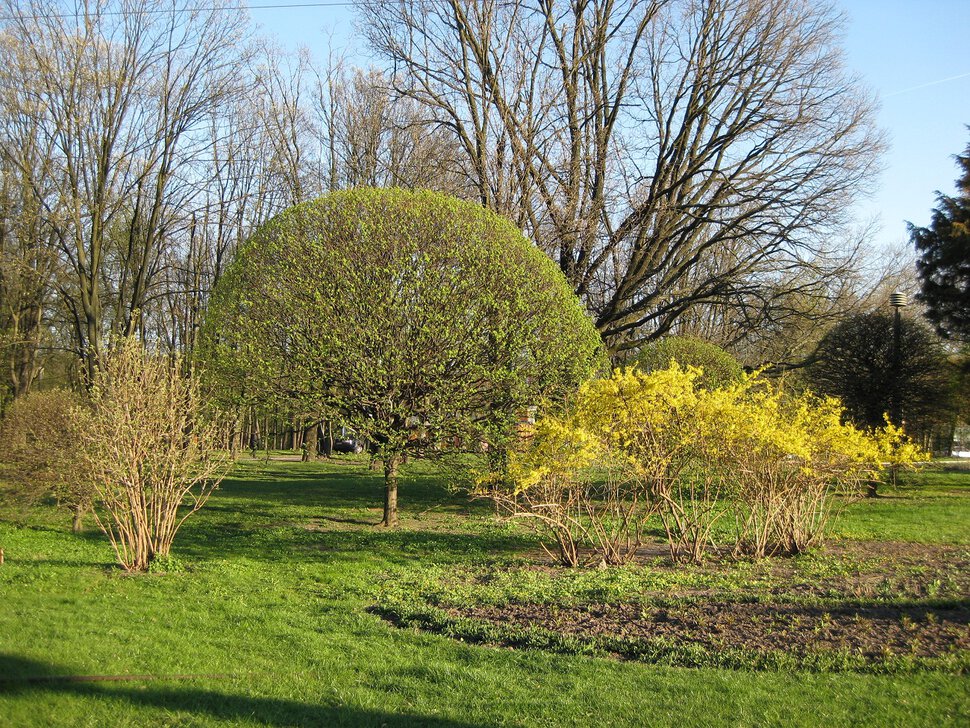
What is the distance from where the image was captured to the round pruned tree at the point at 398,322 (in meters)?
11.1

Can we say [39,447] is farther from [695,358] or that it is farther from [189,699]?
[695,358]

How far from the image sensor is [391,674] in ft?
17.2

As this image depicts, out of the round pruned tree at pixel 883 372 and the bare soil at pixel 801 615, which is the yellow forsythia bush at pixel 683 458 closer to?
the bare soil at pixel 801 615

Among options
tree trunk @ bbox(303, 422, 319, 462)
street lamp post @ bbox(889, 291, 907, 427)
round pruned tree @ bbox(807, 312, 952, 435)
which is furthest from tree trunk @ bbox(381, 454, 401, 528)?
tree trunk @ bbox(303, 422, 319, 462)

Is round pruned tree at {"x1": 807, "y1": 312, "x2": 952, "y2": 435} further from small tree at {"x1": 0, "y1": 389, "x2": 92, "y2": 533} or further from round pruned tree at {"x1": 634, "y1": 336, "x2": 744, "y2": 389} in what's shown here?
small tree at {"x1": 0, "y1": 389, "x2": 92, "y2": 533}

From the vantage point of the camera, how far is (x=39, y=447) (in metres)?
10.8

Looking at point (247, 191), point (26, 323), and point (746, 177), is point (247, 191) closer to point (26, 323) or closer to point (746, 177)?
point (26, 323)

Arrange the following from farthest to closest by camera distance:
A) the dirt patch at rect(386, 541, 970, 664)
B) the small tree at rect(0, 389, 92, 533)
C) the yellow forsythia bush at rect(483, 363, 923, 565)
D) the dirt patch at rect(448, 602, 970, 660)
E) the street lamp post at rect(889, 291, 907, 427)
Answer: the street lamp post at rect(889, 291, 907, 427) → the small tree at rect(0, 389, 92, 533) → the yellow forsythia bush at rect(483, 363, 923, 565) → the dirt patch at rect(386, 541, 970, 664) → the dirt patch at rect(448, 602, 970, 660)

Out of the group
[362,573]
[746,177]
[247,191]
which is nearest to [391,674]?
[362,573]

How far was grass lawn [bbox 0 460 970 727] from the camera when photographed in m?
4.39

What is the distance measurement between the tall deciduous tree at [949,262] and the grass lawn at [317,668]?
48.3 feet

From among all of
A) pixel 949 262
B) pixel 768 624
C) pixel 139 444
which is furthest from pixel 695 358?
pixel 139 444

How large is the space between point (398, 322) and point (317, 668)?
6391 millimetres

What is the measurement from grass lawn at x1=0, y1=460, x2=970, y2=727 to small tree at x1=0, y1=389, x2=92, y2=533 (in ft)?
3.40
